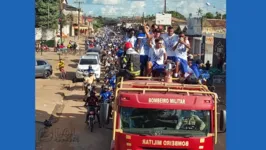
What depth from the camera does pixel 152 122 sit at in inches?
259

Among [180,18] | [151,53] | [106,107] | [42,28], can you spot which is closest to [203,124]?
[106,107]

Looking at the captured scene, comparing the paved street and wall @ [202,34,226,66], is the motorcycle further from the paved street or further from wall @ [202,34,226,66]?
wall @ [202,34,226,66]

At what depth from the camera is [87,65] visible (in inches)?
827

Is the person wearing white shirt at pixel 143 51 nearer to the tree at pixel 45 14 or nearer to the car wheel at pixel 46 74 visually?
the car wheel at pixel 46 74

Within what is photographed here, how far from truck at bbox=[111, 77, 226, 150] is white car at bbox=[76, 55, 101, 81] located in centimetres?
1358

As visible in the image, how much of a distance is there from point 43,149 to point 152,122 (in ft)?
13.6

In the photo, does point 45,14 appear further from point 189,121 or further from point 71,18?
point 189,121

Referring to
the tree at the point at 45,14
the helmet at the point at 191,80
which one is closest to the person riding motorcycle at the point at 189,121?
the helmet at the point at 191,80

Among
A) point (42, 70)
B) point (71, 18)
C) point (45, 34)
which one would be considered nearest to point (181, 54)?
point (42, 70)

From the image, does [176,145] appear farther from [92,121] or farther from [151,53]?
[92,121]

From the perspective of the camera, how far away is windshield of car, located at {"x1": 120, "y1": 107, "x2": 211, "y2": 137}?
21.4 feet

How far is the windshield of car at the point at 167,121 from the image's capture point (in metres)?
6.52

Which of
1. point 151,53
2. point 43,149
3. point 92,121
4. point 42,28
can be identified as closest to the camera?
point 151,53

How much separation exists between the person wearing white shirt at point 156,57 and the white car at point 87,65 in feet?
37.1
